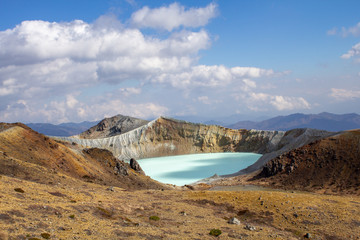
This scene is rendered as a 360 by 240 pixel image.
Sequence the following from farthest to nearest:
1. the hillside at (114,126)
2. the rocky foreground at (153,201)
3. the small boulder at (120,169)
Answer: the hillside at (114,126)
the small boulder at (120,169)
the rocky foreground at (153,201)

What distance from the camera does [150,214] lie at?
27.6 m

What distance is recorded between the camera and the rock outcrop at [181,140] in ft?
386

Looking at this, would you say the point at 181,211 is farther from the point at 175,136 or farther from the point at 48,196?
the point at 175,136

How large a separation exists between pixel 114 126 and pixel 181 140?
3814cm

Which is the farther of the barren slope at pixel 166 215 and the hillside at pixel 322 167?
the hillside at pixel 322 167

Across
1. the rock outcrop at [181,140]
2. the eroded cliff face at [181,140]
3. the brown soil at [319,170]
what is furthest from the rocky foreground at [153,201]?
the eroded cliff face at [181,140]

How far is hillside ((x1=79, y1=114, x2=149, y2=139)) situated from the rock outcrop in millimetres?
11853

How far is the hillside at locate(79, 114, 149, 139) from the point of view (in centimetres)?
14062

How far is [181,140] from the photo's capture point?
5241 inches

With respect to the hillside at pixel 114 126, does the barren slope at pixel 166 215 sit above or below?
below

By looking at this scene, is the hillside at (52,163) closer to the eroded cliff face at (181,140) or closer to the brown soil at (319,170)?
the brown soil at (319,170)

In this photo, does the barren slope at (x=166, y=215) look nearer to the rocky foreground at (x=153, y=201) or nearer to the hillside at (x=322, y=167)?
the rocky foreground at (x=153, y=201)

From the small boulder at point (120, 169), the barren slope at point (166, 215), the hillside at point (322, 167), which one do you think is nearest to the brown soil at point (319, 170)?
the hillside at point (322, 167)

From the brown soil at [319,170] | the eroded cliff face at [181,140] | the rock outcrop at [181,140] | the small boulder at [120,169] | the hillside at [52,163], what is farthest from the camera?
the eroded cliff face at [181,140]
